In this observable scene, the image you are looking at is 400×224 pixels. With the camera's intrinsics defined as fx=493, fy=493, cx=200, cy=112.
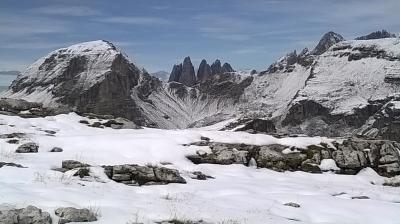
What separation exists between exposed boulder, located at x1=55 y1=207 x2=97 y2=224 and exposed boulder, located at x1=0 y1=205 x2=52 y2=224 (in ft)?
1.09

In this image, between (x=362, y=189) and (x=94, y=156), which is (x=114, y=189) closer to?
(x=94, y=156)

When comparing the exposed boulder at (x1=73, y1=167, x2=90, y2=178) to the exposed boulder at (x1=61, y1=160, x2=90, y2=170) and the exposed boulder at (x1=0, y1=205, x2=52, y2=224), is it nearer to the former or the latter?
the exposed boulder at (x1=61, y1=160, x2=90, y2=170)

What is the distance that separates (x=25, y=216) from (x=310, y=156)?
72.3 feet

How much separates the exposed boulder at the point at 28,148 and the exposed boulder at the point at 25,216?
1404cm

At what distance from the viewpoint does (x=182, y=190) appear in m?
18.9

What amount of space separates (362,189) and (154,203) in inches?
482

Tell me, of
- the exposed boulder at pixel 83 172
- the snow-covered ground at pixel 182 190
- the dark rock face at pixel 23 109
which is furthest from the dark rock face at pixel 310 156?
the dark rock face at pixel 23 109

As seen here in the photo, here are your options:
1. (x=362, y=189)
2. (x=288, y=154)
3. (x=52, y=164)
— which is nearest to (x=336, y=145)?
(x=288, y=154)

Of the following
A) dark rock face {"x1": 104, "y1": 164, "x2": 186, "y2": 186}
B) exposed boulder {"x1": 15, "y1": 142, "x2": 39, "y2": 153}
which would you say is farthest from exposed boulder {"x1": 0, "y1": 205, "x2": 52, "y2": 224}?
exposed boulder {"x1": 15, "y1": 142, "x2": 39, "y2": 153}

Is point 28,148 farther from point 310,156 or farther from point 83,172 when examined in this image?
point 310,156

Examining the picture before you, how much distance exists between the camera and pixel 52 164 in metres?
21.4

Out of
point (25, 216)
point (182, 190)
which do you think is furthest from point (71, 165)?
point (25, 216)

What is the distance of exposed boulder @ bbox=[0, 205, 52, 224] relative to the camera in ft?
37.2

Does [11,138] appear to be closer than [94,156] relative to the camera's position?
No
